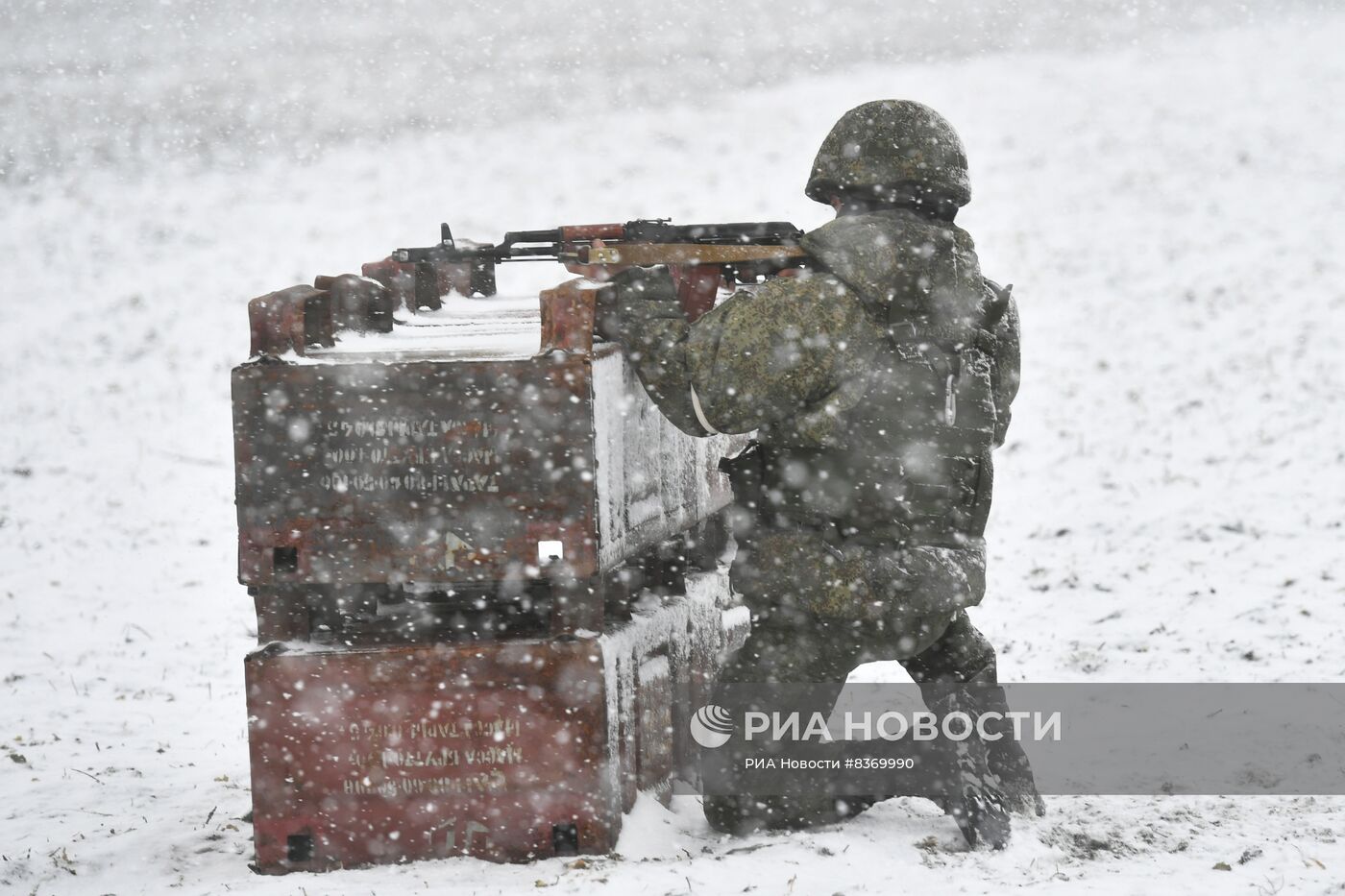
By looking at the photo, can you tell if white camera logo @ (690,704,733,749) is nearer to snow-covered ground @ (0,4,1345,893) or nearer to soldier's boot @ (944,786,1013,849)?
snow-covered ground @ (0,4,1345,893)

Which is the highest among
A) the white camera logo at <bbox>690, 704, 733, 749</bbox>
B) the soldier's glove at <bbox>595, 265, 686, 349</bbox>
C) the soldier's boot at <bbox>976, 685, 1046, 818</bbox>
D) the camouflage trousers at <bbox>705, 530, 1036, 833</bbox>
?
the soldier's glove at <bbox>595, 265, 686, 349</bbox>

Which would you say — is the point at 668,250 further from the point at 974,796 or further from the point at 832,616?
the point at 974,796

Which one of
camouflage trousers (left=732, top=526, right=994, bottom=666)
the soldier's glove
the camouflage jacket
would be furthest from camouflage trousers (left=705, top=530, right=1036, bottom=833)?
the soldier's glove

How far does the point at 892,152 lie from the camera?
3488 mm

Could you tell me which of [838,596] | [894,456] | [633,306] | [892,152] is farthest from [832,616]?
[892,152]

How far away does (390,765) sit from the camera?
313 centimetres

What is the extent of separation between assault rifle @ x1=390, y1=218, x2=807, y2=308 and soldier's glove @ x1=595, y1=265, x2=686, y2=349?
0.17m

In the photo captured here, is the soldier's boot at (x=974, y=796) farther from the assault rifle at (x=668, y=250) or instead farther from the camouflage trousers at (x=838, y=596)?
the assault rifle at (x=668, y=250)

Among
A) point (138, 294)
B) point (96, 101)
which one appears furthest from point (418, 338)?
point (96, 101)

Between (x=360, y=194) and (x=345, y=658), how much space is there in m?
12.0

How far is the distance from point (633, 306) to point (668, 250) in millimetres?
281

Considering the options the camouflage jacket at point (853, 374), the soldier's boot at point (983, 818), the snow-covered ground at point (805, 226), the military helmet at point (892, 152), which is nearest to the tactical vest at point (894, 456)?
the camouflage jacket at point (853, 374)

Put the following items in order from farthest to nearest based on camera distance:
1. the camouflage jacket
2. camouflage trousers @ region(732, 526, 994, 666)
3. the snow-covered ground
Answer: the snow-covered ground < camouflage trousers @ region(732, 526, 994, 666) < the camouflage jacket

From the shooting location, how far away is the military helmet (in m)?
3.49
